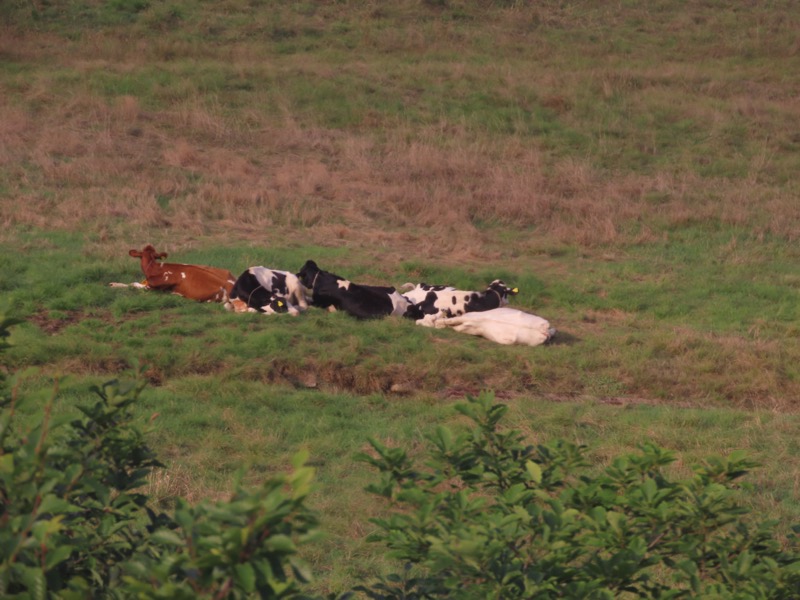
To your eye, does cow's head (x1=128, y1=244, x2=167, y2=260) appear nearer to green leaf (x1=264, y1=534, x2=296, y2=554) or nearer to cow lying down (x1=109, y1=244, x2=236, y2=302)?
cow lying down (x1=109, y1=244, x2=236, y2=302)

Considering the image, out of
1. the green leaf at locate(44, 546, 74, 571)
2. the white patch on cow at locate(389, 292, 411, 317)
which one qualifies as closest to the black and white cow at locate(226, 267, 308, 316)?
the white patch on cow at locate(389, 292, 411, 317)

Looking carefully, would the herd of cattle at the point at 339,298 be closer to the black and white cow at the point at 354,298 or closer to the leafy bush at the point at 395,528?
the black and white cow at the point at 354,298

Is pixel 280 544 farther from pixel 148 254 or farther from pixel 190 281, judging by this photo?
pixel 148 254

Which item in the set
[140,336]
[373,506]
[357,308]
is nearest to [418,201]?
[357,308]

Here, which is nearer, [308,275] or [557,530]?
[557,530]

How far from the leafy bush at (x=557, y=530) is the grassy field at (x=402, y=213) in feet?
3.83

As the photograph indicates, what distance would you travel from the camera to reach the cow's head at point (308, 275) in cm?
1098

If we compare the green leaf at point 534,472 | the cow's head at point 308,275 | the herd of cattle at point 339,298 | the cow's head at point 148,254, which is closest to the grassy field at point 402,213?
the herd of cattle at point 339,298

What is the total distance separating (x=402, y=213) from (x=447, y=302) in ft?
13.5

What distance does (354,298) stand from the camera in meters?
10.6

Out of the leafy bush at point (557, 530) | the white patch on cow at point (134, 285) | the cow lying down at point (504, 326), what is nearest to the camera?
the leafy bush at point (557, 530)

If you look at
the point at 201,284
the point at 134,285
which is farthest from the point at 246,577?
the point at 134,285

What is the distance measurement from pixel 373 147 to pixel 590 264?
575 cm

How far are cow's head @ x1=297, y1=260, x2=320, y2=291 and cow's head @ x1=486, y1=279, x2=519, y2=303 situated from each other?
6.34 feet
